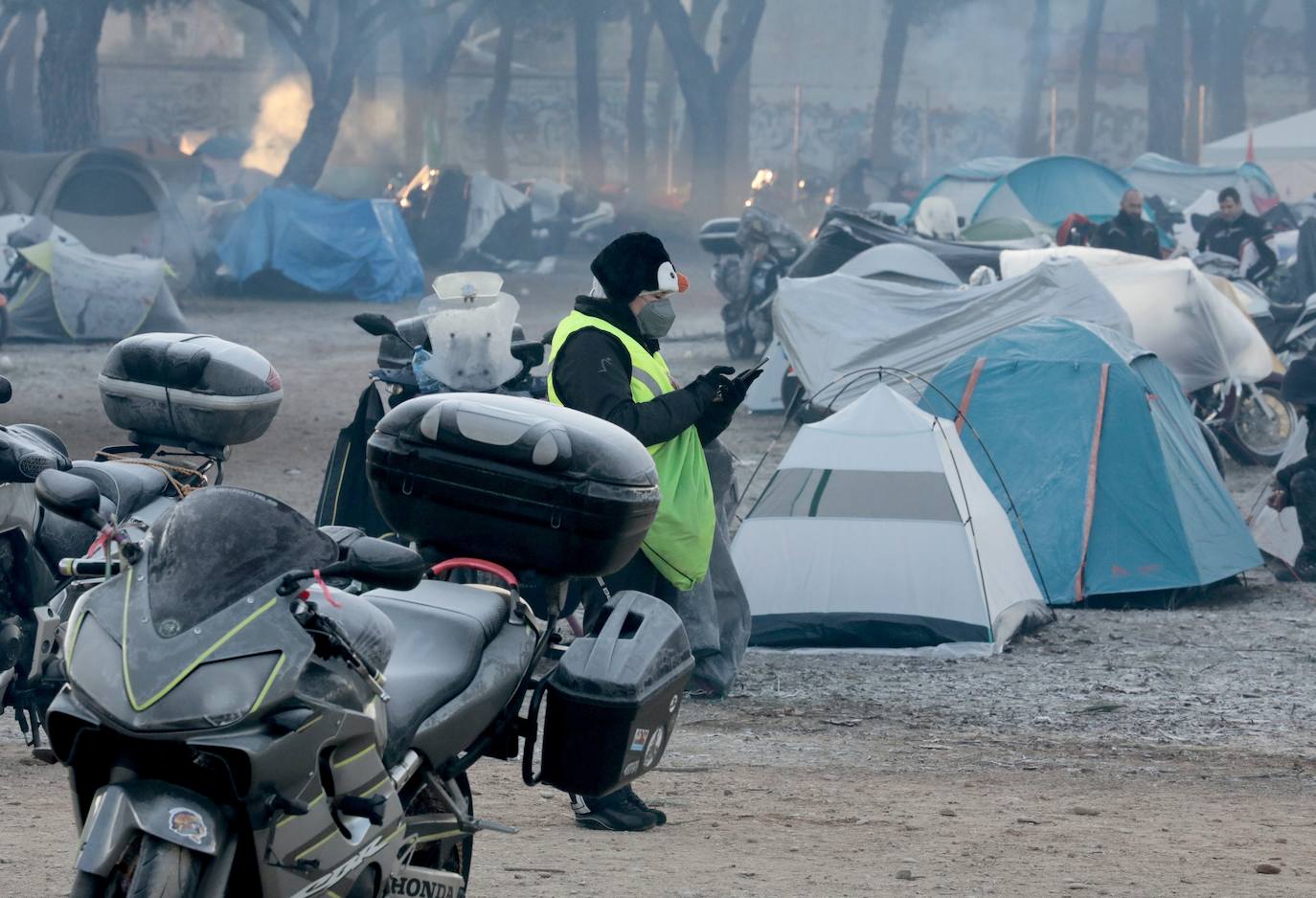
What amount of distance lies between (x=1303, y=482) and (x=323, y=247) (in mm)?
19850

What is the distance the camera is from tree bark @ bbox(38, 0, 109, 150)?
28922mm

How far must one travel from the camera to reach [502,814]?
5.45 meters

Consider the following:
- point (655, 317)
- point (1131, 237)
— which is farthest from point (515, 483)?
point (1131, 237)

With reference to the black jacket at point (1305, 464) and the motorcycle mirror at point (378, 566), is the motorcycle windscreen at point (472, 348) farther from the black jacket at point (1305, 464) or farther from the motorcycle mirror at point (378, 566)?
the black jacket at point (1305, 464)

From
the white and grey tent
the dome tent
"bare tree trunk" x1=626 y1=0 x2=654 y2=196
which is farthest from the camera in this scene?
"bare tree trunk" x1=626 y1=0 x2=654 y2=196

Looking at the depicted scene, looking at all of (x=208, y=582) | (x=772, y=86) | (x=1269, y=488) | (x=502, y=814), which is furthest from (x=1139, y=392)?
(x=772, y=86)

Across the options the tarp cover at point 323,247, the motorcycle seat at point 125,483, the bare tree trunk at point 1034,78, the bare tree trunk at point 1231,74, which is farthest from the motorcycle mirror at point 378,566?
the bare tree trunk at point 1034,78

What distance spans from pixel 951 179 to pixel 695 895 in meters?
28.2

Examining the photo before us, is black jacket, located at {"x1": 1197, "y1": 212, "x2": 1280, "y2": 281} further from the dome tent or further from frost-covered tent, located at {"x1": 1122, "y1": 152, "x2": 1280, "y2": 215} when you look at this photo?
frost-covered tent, located at {"x1": 1122, "y1": 152, "x2": 1280, "y2": 215}

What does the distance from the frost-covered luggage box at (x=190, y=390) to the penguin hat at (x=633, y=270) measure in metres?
1.12

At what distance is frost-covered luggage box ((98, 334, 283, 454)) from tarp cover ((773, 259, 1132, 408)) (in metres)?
7.67

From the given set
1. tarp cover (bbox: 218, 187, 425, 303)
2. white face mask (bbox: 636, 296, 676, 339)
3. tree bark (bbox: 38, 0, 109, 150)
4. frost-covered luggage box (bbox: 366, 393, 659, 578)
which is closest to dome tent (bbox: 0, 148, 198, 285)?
tarp cover (bbox: 218, 187, 425, 303)

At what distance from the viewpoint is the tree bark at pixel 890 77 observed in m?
46.8

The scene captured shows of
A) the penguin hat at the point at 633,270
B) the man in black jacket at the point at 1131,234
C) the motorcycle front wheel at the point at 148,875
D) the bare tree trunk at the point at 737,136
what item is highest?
the penguin hat at the point at 633,270
